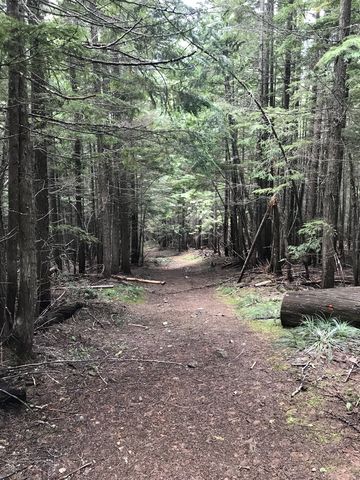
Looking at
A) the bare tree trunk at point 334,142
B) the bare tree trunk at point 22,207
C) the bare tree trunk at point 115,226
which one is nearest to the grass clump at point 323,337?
the bare tree trunk at point 334,142

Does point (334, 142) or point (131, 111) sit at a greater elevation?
point (131, 111)

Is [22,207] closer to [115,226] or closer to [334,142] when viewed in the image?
[334,142]

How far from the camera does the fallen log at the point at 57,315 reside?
6445 millimetres

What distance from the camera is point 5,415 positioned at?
13.0 feet

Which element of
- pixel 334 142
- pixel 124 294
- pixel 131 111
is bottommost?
pixel 124 294

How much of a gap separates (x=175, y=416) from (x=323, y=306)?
347 centimetres

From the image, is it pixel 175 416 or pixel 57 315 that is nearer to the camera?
pixel 175 416

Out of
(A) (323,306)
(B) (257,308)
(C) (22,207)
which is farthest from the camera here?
(B) (257,308)

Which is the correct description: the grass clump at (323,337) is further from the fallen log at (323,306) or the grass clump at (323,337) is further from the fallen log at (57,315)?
the fallen log at (57,315)

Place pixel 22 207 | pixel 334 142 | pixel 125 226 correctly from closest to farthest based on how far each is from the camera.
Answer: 1. pixel 22 207
2. pixel 334 142
3. pixel 125 226

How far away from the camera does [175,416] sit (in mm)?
4125

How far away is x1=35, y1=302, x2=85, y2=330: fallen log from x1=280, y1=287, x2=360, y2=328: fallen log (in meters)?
4.26

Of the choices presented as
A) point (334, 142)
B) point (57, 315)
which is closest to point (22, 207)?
point (57, 315)

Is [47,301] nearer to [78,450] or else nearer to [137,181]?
[78,450]
